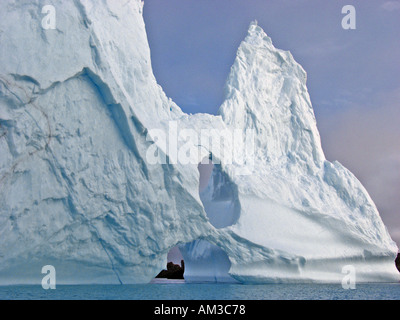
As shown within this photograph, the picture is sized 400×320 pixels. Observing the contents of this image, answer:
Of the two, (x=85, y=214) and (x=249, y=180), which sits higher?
(x=249, y=180)

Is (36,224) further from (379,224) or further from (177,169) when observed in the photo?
(379,224)

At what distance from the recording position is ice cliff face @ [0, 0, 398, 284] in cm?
1252

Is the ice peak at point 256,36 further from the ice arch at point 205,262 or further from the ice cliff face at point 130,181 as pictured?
the ice arch at point 205,262

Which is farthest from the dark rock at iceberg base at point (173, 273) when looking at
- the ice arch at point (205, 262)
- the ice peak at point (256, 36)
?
the ice peak at point (256, 36)

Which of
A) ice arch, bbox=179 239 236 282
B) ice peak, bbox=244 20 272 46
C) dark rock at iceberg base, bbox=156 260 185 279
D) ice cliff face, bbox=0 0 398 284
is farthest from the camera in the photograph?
dark rock at iceberg base, bbox=156 260 185 279

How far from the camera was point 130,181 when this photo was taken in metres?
13.9

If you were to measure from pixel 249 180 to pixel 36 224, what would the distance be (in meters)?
7.26

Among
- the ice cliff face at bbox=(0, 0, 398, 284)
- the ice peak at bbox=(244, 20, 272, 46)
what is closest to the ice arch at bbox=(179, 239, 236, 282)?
the ice cliff face at bbox=(0, 0, 398, 284)

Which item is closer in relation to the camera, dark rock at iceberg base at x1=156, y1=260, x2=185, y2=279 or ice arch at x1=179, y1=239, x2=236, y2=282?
ice arch at x1=179, y1=239, x2=236, y2=282

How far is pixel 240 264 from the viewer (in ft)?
51.2

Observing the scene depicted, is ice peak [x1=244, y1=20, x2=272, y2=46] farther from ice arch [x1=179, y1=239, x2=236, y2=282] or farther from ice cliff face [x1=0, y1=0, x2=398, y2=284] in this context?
ice arch [x1=179, y1=239, x2=236, y2=282]

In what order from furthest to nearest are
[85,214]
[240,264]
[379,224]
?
[379,224]
[240,264]
[85,214]

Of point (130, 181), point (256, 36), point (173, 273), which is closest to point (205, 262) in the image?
point (130, 181)

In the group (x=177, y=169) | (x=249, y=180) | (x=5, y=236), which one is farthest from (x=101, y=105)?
(x=249, y=180)
